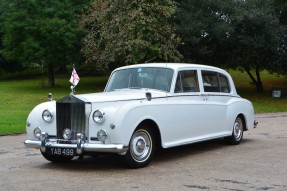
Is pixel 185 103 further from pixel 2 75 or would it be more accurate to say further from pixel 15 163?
pixel 2 75

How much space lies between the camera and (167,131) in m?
9.12

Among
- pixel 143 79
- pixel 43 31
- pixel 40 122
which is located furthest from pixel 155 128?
pixel 43 31

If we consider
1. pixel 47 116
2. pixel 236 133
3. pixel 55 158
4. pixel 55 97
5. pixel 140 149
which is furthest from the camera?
pixel 55 97

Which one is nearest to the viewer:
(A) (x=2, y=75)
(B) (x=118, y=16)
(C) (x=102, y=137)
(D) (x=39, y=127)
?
(C) (x=102, y=137)

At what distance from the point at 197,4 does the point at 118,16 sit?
631 cm

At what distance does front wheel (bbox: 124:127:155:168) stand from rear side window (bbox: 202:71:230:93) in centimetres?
243

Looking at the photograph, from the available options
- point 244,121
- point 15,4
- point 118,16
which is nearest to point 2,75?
point 15,4

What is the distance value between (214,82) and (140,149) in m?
3.29

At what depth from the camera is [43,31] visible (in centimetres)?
3562

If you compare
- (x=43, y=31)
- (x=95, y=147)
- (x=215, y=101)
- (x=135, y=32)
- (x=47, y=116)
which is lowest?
(x=95, y=147)

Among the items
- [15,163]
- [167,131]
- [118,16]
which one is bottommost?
[15,163]

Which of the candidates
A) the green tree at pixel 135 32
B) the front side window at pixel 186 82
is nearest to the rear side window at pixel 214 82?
the front side window at pixel 186 82

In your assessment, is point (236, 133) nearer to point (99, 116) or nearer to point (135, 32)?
point (99, 116)

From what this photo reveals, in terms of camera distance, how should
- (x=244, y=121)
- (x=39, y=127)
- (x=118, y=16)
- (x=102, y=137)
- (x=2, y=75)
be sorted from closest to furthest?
1. (x=102, y=137)
2. (x=39, y=127)
3. (x=244, y=121)
4. (x=118, y=16)
5. (x=2, y=75)
